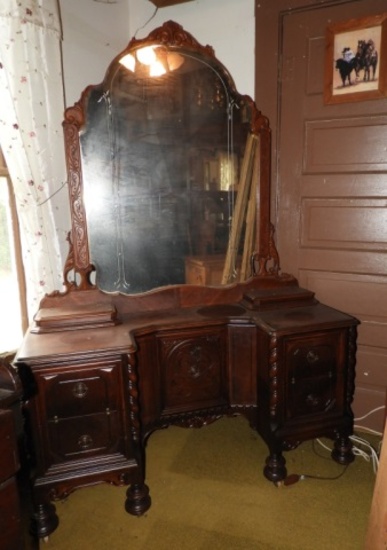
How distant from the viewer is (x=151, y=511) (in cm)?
172

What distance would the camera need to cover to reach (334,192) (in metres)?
2.14

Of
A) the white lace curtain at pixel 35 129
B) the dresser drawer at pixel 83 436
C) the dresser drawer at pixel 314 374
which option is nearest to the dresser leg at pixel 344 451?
the dresser drawer at pixel 314 374

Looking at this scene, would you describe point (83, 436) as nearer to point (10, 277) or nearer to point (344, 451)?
point (10, 277)

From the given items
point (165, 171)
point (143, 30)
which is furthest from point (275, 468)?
point (143, 30)

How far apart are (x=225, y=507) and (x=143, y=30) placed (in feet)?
8.37

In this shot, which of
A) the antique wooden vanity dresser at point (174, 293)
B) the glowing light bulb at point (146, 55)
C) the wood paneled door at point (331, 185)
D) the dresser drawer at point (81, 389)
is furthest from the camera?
the wood paneled door at point (331, 185)

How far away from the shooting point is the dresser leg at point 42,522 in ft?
5.19

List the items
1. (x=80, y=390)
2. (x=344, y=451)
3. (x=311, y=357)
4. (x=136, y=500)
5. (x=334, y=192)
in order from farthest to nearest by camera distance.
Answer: (x=334, y=192)
(x=344, y=451)
(x=311, y=357)
(x=136, y=500)
(x=80, y=390)

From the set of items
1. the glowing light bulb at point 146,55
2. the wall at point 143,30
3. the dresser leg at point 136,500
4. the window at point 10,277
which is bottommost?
the dresser leg at point 136,500

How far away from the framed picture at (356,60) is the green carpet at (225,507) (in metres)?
1.93

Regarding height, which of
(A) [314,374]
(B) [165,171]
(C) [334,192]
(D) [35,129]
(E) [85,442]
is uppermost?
(D) [35,129]

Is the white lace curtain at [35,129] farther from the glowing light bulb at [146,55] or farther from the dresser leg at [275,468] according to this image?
the dresser leg at [275,468]

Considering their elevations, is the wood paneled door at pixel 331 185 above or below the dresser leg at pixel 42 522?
above

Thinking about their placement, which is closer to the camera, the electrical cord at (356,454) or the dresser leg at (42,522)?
the dresser leg at (42,522)
